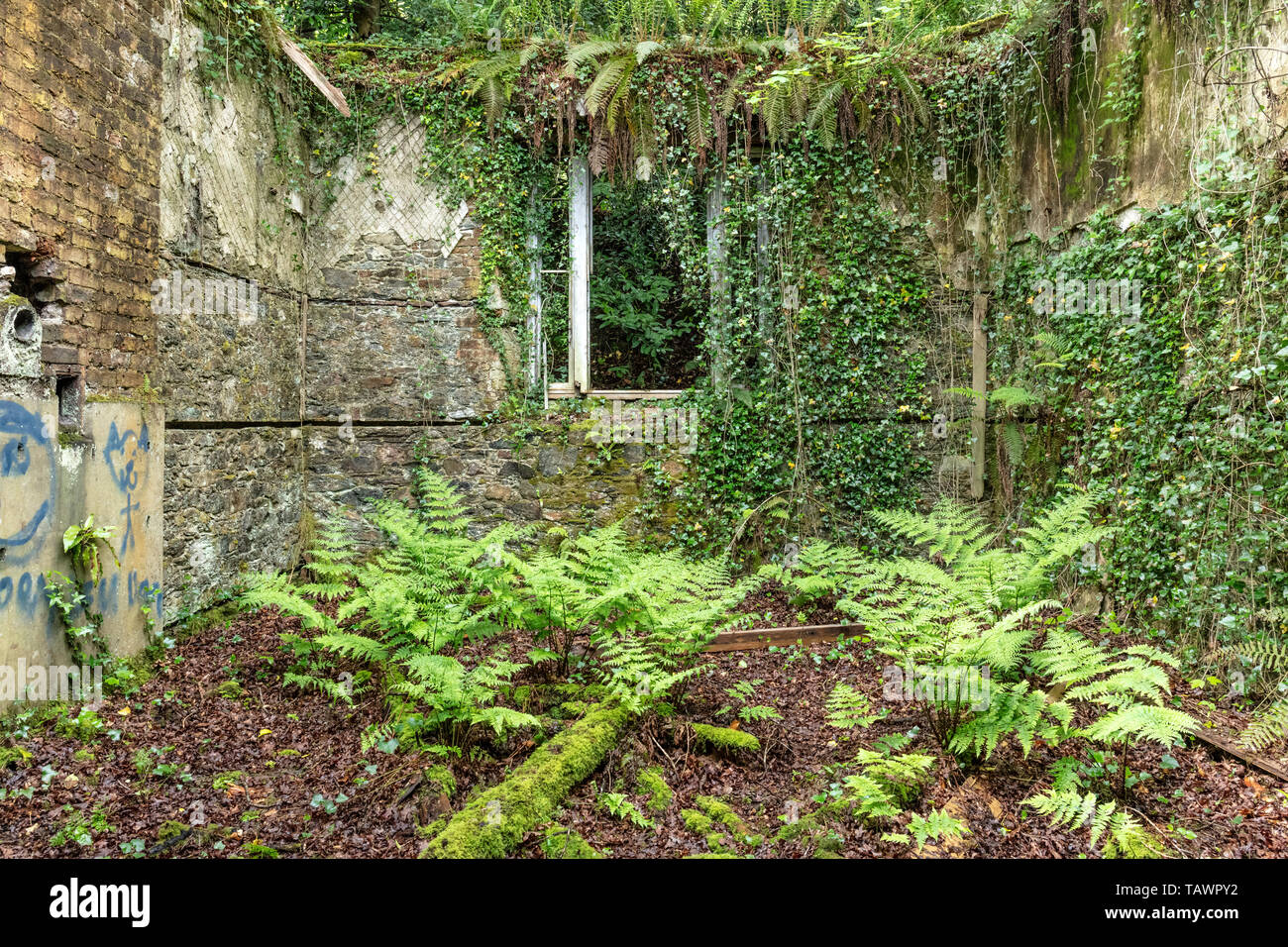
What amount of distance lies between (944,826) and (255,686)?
3.59 metres

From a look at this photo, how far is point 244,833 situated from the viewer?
2.92 metres

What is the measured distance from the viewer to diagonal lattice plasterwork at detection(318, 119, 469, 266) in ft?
20.8

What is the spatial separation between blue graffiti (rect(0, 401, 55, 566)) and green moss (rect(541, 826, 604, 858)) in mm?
2791

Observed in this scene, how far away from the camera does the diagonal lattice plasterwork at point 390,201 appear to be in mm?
6336

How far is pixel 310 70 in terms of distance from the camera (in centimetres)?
577

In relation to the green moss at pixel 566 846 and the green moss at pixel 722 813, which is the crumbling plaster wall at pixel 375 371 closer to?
the green moss at pixel 722 813

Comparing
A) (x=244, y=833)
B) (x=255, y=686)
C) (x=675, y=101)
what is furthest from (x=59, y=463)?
(x=675, y=101)

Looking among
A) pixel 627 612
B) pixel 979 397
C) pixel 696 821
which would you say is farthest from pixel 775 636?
pixel 979 397

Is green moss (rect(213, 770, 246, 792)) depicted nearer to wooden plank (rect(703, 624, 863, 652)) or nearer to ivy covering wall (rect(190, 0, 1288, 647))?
wooden plank (rect(703, 624, 863, 652))

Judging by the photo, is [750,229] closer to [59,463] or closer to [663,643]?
[663,643]

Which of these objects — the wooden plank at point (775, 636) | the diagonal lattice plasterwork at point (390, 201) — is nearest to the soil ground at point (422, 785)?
the wooden plank at point (775, 636)

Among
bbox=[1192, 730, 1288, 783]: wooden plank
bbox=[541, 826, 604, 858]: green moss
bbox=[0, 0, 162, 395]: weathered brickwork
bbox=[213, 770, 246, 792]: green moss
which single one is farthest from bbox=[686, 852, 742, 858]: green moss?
bbox=[0, 0, 162, 395]: weathered brickwork

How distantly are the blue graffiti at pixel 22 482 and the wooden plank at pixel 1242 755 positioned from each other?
5575 millimetres

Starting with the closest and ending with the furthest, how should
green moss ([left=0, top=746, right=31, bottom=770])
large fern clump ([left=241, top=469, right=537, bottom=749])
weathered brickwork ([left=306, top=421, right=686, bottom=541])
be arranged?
green moss ([left=0, top=746, right=31, bottom=770]) < large fern clump ([left=241, top=469, right=537, bottom=749]) < weathered brickwork ([left=306, top=421, right=686, bottom=541])
